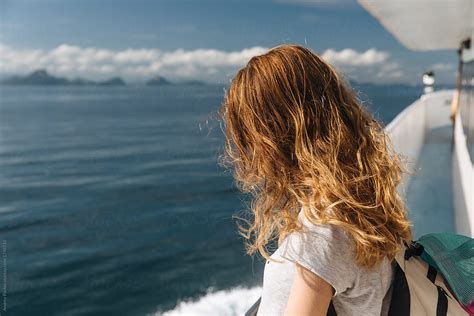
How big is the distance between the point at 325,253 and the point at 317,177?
14 centimetres

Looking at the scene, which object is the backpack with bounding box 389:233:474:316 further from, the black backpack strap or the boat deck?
the boat deck

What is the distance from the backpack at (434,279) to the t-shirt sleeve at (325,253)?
10 cm

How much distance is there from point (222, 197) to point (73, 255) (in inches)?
214

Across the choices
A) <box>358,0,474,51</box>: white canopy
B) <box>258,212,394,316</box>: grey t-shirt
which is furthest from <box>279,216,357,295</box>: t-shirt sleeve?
<box>358,0,474,51</box>: white canopy

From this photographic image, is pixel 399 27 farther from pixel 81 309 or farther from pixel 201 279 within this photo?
pixel 81 309

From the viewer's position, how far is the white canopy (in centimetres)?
511

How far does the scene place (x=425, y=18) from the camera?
20.2 ft

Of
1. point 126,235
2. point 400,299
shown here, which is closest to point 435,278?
point 400,299

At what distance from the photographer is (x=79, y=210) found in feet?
53.4

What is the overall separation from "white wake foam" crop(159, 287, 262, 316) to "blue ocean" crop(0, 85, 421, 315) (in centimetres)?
2

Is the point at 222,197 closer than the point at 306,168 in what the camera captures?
No

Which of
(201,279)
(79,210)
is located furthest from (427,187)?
(79,210)

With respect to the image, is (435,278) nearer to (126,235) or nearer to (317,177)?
(317,177)

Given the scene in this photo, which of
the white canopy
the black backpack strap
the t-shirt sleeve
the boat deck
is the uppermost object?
the white canopy
